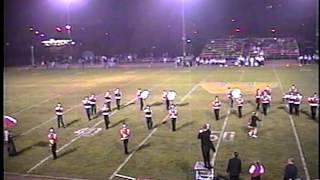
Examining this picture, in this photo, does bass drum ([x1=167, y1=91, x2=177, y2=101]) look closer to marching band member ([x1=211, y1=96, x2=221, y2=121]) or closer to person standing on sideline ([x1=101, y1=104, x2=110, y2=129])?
marching band member ([x1=211, y1=96, x2=221, y2=121])

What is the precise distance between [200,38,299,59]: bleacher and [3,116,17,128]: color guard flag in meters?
3.48

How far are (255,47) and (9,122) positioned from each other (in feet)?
13.9

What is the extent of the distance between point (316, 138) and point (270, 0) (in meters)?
2.15

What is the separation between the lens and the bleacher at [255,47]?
822 cm

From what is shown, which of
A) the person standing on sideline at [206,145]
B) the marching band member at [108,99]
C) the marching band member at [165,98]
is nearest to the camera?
the person standing on sideline at [206,145]

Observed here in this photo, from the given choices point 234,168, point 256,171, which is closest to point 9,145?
point 234,168

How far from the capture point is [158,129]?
9531 mm

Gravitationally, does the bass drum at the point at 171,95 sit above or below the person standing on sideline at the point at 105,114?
above

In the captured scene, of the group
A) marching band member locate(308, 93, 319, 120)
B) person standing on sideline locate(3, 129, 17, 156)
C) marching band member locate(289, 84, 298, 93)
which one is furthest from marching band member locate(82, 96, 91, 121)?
marching band member locate(308, 93, 319, 120)

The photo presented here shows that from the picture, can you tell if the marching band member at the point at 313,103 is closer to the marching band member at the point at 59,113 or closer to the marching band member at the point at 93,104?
the marching band member at the point at 93,104

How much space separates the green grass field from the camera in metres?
8.20

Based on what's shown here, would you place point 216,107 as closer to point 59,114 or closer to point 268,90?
point 268,90

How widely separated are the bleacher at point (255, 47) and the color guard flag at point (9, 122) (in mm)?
3480

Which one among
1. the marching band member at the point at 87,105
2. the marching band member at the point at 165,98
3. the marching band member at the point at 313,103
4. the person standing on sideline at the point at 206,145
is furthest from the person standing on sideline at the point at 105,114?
the marching band member at the point at 313,103
